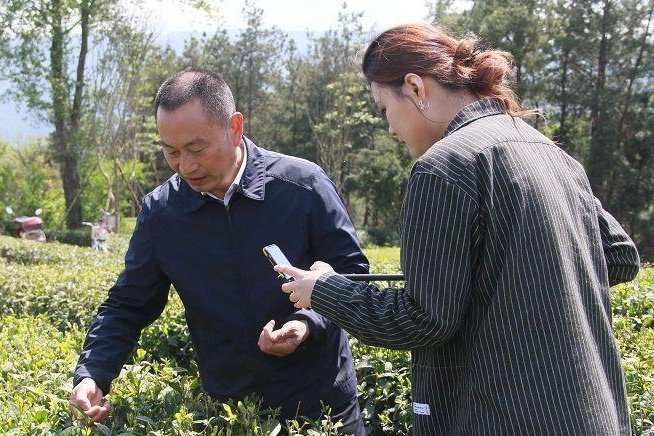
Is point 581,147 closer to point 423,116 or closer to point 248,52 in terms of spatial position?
point 248,52

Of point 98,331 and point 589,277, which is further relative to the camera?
point 98,331

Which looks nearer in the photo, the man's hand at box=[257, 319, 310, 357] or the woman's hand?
the woman's hand

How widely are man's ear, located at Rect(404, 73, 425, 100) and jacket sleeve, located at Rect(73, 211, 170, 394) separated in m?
1.19

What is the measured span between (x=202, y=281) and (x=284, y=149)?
32.7 meters

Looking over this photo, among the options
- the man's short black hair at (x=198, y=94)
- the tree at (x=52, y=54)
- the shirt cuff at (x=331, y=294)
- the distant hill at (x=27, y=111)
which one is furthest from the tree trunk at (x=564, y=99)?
the shirt cuff at (x=331, y=294)

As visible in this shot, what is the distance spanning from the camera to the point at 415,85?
5.48 ft

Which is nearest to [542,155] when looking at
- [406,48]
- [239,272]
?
[406,48]

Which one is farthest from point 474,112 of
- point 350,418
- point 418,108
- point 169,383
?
point 169,383

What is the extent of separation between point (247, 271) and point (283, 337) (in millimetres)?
289

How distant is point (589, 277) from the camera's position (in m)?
1.58

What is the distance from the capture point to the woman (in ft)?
4.95

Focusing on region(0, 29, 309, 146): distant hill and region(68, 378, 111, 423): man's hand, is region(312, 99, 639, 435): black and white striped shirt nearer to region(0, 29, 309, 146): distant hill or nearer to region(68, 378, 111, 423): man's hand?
region(68, 378, 111, 423): man's hand

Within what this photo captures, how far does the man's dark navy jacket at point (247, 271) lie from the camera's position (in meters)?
2.39

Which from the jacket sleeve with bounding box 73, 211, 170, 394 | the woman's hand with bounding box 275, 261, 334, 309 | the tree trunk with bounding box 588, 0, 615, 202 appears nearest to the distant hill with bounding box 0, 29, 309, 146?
the tree trunk with bounding box 588, 0, 615, 202
